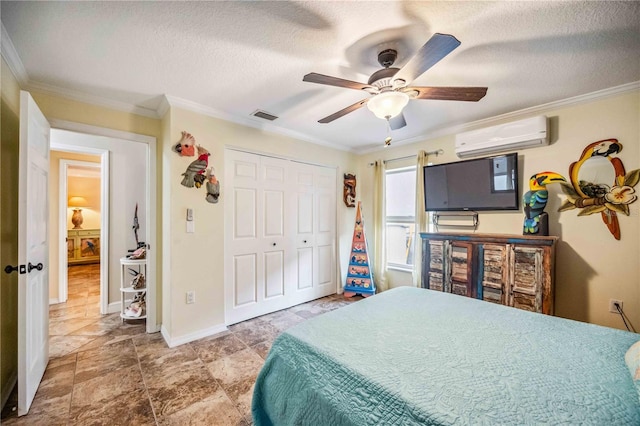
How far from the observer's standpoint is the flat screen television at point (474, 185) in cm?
274

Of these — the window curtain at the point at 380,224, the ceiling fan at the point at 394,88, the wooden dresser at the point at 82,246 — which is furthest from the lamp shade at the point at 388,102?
the wooden dresser at the point at 82,246

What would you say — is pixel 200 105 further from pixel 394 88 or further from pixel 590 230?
pixel 590 230

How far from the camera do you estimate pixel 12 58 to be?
1.75m

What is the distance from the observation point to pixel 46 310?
212cm

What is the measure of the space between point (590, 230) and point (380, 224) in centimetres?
224

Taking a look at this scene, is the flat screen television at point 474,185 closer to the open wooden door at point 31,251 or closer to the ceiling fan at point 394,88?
the ceiling fan at point 394,88

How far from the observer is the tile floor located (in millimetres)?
1616

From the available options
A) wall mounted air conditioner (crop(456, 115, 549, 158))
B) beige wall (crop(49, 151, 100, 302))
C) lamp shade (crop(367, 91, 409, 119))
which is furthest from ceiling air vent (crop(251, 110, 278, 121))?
beige wall (crop(49, 151, 100, 302))

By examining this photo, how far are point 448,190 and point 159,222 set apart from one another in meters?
3.35

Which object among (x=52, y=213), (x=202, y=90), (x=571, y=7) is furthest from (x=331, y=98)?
(x=52, y=213)

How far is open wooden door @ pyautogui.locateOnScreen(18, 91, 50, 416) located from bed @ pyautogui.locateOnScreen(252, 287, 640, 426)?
5.25ft

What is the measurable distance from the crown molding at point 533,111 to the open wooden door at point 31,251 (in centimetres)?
377

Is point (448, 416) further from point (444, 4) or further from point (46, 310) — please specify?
point (46, 310)

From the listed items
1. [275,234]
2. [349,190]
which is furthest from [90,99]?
[349,190]
